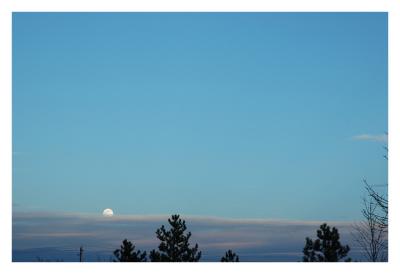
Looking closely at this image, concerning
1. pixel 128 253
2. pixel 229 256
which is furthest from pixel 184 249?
pixel 128 253

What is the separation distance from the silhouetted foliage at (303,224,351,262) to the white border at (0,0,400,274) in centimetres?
1049

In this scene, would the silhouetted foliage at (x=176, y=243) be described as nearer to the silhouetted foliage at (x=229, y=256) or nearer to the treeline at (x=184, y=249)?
the treeline at (x=184, y=249)

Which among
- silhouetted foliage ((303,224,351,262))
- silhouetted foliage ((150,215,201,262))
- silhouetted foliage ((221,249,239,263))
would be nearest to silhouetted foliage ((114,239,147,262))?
silhouetted foliage ((150,215,201,262))

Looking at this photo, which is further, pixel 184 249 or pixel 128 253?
pixel 184 249

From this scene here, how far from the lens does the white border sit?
3338 millimetres

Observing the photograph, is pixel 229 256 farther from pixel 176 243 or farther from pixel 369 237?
pixel 369 237

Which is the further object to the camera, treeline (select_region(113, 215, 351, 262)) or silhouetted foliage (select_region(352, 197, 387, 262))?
treeline (select_region(113, 215, 351, 262))

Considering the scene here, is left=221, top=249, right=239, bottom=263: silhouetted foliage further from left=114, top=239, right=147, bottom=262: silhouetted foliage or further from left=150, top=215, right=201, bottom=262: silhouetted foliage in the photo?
left=114, top=239, right=147, bottom=262: silhouetted foliage
